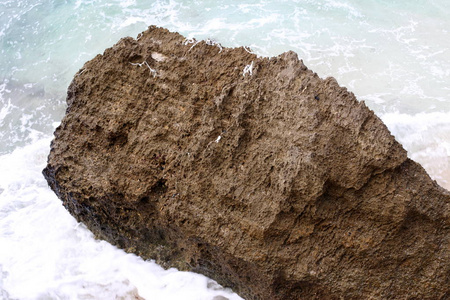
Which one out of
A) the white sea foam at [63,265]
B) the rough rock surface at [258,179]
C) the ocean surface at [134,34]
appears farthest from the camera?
the ocean surface at [134,34]

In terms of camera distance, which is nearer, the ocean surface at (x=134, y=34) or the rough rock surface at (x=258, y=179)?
the rough rock surface at (x=258, y=179)

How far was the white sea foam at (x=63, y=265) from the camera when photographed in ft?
10.6

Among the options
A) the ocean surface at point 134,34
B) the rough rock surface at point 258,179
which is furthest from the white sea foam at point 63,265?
the rough rock surface at point 258,179

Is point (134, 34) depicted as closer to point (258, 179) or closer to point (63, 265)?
point (63, 265)

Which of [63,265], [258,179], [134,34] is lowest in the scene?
[63,265]

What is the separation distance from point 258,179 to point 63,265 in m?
2.05

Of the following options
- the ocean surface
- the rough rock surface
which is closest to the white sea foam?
the ocean surface

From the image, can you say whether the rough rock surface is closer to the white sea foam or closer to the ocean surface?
the white sea foam

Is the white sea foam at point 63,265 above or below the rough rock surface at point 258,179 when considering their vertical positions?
below

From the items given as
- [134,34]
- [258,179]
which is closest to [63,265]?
[258,179]

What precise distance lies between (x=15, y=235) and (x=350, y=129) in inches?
128

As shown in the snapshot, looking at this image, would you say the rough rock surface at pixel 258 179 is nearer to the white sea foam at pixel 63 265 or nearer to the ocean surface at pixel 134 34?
the white sea foam at pixel 63 265

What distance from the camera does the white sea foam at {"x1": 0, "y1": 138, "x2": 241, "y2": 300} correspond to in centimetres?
322

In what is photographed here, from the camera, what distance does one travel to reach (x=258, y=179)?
2.59m
